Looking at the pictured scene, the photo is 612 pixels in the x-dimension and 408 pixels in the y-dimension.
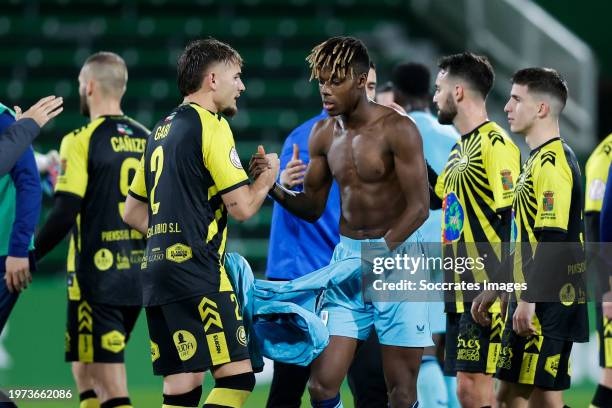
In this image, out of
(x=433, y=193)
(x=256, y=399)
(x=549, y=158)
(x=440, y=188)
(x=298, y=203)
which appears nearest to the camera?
(x=549, y=158)

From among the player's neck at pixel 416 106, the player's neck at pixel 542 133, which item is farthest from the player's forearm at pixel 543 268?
the player's neck at pixel 416 106

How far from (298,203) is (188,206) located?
87 centimetres

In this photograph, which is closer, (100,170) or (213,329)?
(213,329)

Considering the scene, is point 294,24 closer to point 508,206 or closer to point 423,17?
point 423,17

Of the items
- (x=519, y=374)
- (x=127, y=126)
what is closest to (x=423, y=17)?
(x=127, y=126)

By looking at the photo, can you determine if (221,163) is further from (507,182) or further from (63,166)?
(63,166)

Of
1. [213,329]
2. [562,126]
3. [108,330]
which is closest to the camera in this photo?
[213,329]

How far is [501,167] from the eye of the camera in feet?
20.2

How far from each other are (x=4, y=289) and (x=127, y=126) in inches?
59.9

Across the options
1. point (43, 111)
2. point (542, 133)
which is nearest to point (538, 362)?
point (542, 133)

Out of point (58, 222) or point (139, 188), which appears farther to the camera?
point (58, 222)

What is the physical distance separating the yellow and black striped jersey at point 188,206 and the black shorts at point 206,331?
0.05 m

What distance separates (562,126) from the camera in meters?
13.4

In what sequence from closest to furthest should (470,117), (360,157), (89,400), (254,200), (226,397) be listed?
(226,397)
(254,200)
(360,157)
(470,117)
(89,400)
